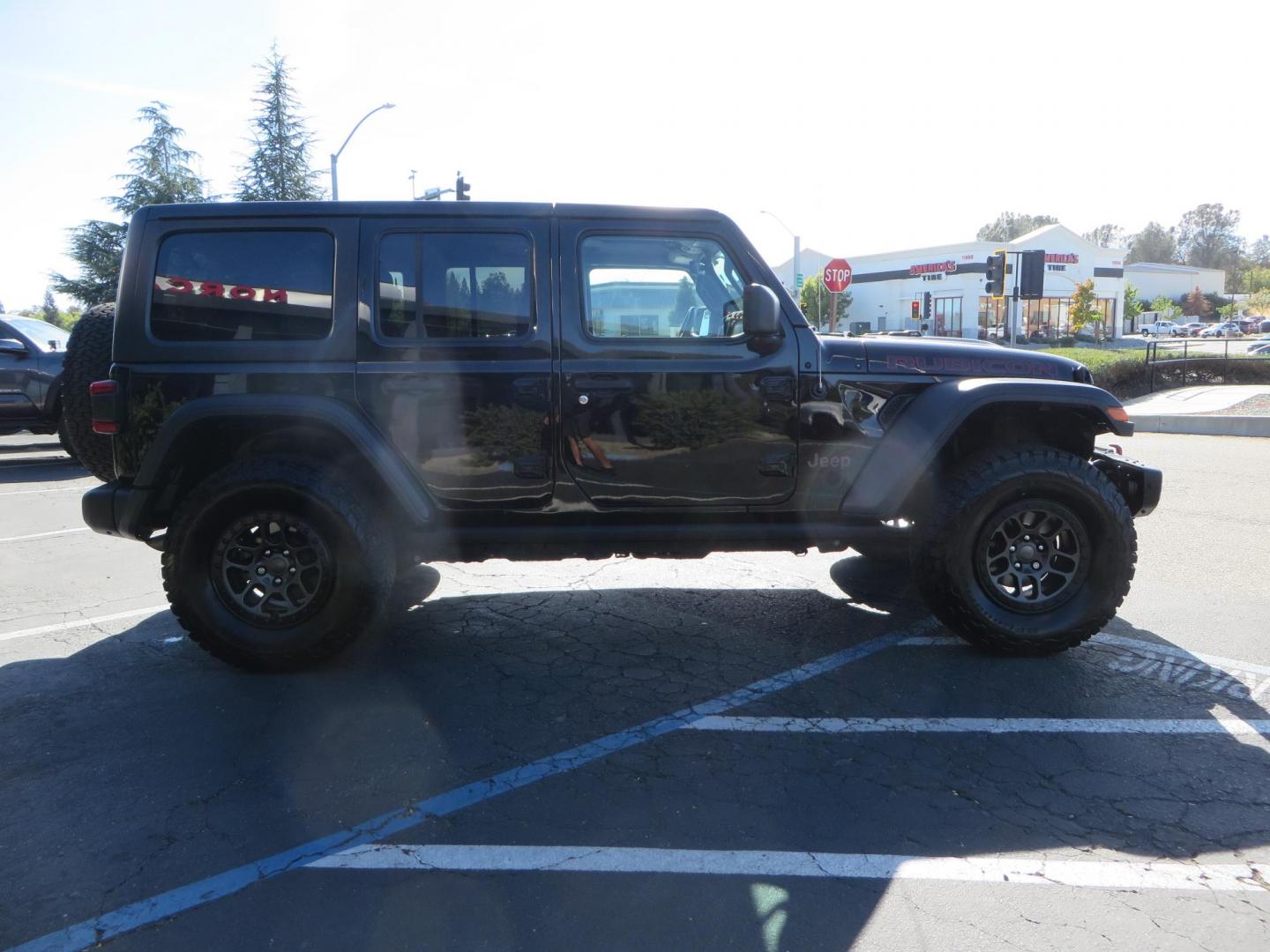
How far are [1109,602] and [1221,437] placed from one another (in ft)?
42.0

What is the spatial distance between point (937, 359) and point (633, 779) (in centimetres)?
256

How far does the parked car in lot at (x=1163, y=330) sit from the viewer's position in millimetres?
65850

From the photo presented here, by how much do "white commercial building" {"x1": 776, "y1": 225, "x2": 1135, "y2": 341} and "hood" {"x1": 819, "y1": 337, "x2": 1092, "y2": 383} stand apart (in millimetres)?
50015

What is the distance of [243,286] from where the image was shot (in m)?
4.21

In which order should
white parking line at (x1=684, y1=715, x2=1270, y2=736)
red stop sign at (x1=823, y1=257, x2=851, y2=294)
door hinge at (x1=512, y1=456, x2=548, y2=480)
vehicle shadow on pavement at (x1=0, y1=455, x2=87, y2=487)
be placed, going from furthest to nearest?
1. red stop sign at (x1=823, y1=257, x2=851, y2=294)
2. vehicle shadow on pavement at (x1=0, y1=455, x2=87, y2=487)
3. door hinge at (x1=512, y1=456, x2=548, y2=480)
4. white parking line at (x1=684, y1=715, x2=1270, y2=736)

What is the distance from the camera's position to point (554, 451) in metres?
4.23

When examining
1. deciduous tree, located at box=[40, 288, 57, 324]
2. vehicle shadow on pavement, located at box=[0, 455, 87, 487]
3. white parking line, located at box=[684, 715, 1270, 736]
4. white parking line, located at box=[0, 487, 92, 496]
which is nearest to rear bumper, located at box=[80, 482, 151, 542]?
white parking line, located at box=[684, 715, 1270, 736]

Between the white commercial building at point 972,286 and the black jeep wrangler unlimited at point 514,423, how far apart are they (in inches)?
1989

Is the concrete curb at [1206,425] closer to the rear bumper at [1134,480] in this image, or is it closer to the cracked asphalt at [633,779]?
the cracked asphalt at [633,779]

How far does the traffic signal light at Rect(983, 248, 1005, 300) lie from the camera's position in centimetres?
1891

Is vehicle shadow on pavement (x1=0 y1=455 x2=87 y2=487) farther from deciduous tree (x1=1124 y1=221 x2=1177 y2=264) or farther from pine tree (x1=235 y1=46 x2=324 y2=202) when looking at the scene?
deciduous tree (x1=1124 y1=221 x2=1177 y2=264)

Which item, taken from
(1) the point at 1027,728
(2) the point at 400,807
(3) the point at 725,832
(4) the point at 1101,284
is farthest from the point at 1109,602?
(4) the point at 1101,284

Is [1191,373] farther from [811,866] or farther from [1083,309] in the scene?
[1083,309]

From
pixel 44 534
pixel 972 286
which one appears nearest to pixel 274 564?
pixel 44 534
